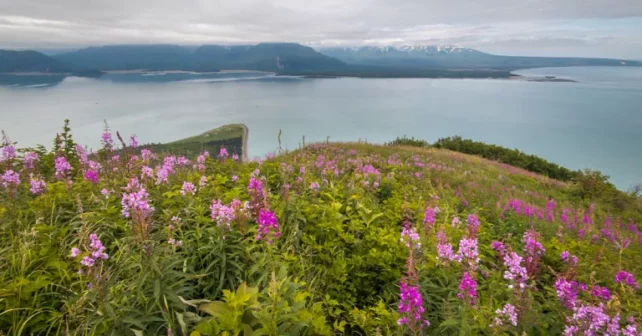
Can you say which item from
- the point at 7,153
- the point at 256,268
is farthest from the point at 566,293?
the point at 7,153

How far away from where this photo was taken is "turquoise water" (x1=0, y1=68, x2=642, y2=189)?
71312 millimetres

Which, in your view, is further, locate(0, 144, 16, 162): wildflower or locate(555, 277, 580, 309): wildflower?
locate(0, 144, 16, 162): wildflower

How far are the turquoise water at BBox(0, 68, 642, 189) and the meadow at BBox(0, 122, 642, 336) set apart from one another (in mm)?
43861

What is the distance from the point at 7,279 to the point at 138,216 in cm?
174

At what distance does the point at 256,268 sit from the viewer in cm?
300

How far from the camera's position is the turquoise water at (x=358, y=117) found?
7131 cm

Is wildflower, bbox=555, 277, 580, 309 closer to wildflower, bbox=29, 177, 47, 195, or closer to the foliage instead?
wildflower, bbox=29, 177, 47, 195

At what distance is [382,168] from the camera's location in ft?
43.6

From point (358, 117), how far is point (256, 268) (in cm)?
10865

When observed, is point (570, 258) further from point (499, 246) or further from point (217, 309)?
point (217, 309)

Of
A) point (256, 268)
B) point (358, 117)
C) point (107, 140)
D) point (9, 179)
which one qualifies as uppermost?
point (107, 140)

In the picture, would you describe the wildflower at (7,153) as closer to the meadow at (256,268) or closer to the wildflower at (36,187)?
the meadow at (256,268)

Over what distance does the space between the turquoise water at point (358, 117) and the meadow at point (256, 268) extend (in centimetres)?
4386

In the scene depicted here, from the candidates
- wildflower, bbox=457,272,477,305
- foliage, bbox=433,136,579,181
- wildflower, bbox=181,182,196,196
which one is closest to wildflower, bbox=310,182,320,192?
wildflower, bbox=181,182,196,196
